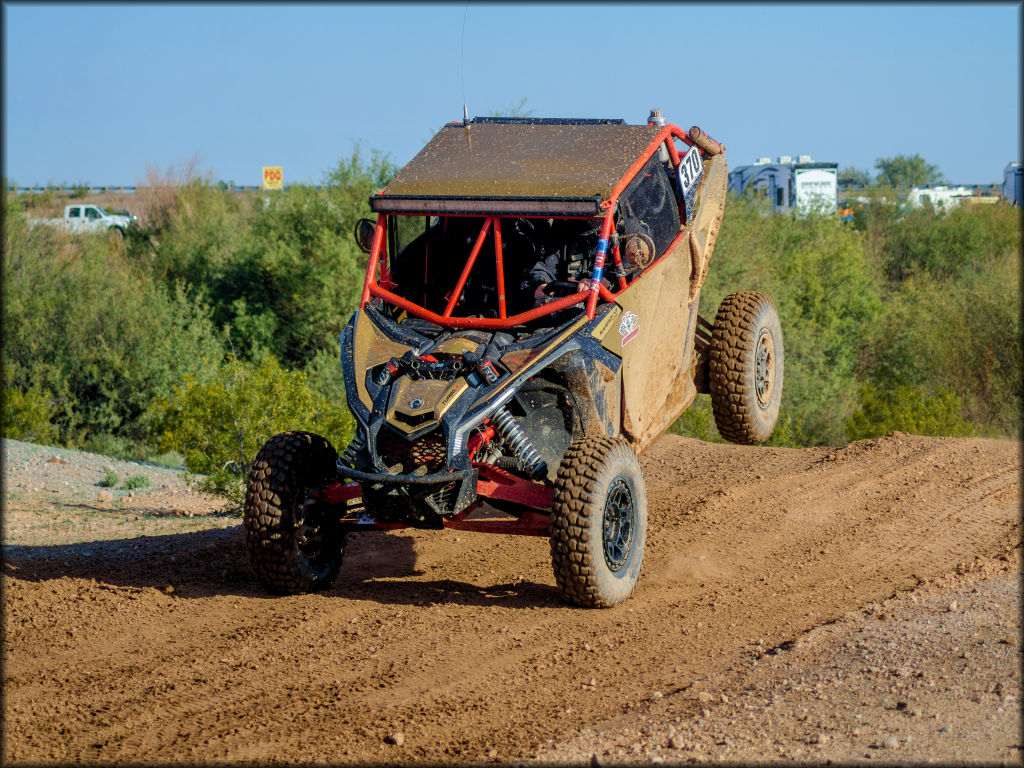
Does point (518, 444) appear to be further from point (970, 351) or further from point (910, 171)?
point (910, 171)

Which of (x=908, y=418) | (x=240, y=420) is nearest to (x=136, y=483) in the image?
(x=240, y=420)

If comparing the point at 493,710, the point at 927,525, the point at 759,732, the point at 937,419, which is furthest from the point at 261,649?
the point at 937,419

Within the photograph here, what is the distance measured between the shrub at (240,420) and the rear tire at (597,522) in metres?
6.51

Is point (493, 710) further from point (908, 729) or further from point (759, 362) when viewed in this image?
point (759, 362)

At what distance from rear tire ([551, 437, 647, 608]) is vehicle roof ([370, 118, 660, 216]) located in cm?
174

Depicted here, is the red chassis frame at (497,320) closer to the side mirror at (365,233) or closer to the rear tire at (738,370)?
the side mirror at (365,233)

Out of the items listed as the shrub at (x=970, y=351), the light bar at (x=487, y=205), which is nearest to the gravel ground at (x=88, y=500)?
the light bar at (x=487, y=205)

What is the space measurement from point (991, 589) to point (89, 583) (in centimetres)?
646

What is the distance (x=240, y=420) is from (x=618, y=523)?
752 centimetres

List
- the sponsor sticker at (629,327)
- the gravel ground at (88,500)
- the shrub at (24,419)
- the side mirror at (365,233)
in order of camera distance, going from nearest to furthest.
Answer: the sponsor sticker at (629,327)
the side mirror at (365,233)
the gravel ground at (88,500)
the shrub at (24,419)

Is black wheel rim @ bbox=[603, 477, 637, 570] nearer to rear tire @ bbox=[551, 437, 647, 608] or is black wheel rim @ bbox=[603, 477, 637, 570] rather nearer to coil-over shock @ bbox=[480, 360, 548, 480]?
rear tire @ bbox=[551, 437, 647, 608]

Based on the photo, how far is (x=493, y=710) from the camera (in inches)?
224

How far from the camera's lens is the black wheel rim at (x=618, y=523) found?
24.0 ft

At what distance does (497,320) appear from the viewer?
25.5 ft
